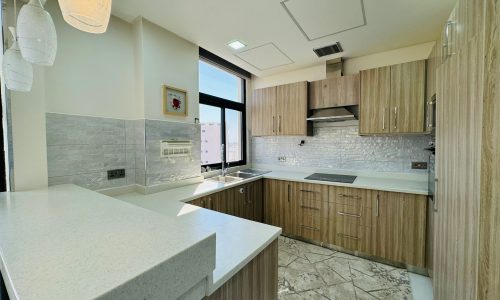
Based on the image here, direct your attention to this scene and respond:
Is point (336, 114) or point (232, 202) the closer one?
point (232, 202)

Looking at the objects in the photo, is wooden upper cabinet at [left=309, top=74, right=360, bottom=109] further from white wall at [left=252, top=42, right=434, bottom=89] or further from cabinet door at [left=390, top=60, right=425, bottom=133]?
cabinet door at [left=390, top=60, right=425, bottom=133]

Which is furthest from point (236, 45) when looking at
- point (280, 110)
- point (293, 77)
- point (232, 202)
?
point (232, 202)

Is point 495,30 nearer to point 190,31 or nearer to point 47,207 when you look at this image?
point 47,207

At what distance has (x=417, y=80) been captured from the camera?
2.17 m

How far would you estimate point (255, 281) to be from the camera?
977 millimetres

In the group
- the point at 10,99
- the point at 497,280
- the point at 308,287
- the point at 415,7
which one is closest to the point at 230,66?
the point at 415,7

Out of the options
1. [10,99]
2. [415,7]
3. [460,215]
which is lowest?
[460,215]

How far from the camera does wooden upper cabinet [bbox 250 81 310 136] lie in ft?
9.46

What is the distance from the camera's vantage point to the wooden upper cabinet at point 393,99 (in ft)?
7.11

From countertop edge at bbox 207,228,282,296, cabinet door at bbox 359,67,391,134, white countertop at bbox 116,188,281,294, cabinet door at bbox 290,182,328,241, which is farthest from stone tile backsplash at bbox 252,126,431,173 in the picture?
countertop edge at bbox 207,228,282,296

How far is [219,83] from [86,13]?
2468 mm

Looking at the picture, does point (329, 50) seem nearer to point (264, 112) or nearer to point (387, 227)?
point (264, 112)

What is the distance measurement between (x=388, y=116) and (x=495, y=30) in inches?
73.1

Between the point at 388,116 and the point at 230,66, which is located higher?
the point at 230,66
